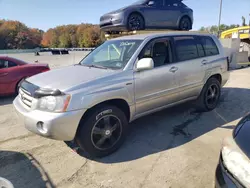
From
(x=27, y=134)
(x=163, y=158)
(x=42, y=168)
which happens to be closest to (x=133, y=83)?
(x=163, y=158)

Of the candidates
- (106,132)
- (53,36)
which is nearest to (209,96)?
(106,132)

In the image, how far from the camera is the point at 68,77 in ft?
10.9

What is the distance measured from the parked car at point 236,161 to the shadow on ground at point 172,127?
1.61 m

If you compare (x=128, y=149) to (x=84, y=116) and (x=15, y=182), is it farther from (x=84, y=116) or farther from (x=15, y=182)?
(x=15, y=182)

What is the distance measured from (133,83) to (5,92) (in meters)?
5.05

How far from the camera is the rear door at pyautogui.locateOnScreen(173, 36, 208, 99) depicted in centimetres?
430

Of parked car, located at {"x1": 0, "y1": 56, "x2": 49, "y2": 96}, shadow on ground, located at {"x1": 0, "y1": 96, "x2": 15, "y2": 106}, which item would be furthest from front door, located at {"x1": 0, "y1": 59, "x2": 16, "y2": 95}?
shadow on ground, located at {"x1": 0, "y1": 96, "x2": 15, "y2": 106}

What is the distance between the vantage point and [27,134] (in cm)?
417

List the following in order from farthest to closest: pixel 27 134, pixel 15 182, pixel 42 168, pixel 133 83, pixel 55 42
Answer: pixel 55 42 < pixel 27 134 < pixel 133 83 < pixel 42 168 < pixel 15 182

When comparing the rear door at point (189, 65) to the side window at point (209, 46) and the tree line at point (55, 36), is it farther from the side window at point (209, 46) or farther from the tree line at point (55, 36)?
the tree line at point (55, 36)

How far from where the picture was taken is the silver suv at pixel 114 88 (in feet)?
9.55

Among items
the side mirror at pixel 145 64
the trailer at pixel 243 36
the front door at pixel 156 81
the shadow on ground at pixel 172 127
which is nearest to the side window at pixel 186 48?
the front door at pixel 156 81

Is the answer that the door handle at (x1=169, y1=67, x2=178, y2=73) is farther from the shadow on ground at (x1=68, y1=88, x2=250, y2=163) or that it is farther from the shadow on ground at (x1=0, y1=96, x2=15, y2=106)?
the shadow on ground at (x1=0, y1=96, x2=15, y2=106)

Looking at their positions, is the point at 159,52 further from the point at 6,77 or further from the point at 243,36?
the point at 243,36
